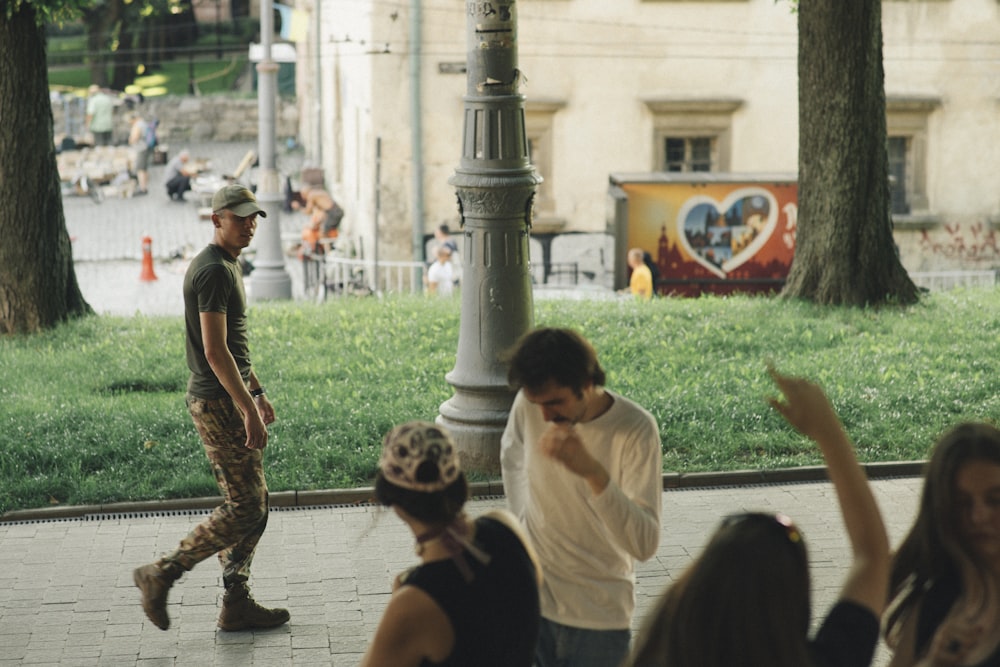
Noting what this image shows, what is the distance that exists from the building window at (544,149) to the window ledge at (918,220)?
6.35 m

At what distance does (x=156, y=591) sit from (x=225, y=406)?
89 centimetres

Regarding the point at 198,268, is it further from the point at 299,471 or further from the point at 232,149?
the point at 232,149

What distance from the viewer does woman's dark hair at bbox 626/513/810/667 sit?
262 cm

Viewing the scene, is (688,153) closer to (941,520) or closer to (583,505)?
(583,505)

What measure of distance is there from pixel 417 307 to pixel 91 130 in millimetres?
26263

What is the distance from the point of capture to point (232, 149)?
4016 centimetres

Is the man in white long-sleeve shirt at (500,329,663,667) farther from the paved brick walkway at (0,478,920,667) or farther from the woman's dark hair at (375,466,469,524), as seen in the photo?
the paved brick walkway at (0,478,920,667)

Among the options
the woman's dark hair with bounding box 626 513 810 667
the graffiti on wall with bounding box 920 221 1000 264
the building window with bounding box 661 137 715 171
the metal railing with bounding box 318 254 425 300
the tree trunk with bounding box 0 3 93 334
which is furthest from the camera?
the graffiti on wall with bounding box 920 221 1000 264

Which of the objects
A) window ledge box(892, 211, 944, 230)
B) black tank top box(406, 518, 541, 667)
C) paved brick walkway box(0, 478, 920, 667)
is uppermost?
window ledge box(892, 211, 944, 230)

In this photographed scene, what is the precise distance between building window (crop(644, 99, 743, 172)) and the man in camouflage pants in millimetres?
19946

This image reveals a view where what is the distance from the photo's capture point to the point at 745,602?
262cm

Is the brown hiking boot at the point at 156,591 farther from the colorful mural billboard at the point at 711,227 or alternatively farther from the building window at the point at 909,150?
the building window at the point at 909,150

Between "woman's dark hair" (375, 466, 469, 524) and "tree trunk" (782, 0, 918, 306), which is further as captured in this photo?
"tree trunk" (782, 0, 918, 306)

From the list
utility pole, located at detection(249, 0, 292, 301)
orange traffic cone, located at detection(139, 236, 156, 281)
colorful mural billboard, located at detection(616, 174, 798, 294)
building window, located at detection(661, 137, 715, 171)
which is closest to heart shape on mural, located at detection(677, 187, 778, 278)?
colorful mural billboard, located at detection(616, 174, 798, 294)
